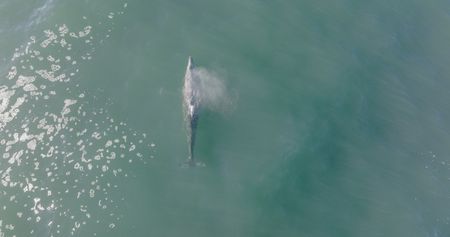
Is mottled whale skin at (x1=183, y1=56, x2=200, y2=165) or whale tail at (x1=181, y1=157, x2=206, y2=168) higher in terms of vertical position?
mottled whale skin at (x1=183, y1=56, x2=200, y2=165)

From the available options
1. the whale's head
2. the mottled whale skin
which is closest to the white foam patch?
the mottled whale skin

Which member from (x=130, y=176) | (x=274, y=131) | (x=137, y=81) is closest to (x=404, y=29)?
(x=274, y=131)

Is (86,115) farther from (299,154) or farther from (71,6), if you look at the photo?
(299,154)

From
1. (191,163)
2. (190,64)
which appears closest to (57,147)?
(191,163)

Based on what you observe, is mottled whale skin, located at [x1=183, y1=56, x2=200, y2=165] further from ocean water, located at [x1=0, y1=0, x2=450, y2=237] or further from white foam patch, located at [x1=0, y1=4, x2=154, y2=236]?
white foam patch, located at [x1=0, y1=4, x2=154, y2=236]

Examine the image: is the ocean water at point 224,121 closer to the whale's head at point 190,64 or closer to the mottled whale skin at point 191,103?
the mottled whale skin at point 191,103

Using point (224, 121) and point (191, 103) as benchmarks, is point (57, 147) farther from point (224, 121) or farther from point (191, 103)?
point (224, 121)

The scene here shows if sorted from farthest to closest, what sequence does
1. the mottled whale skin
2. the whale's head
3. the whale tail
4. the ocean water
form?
the whale's head, the mottled whale skin, the whale tail, the ocean water

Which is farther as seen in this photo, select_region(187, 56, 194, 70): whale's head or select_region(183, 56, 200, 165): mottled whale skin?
select_region(187, 56, 194, 70): whale's head
